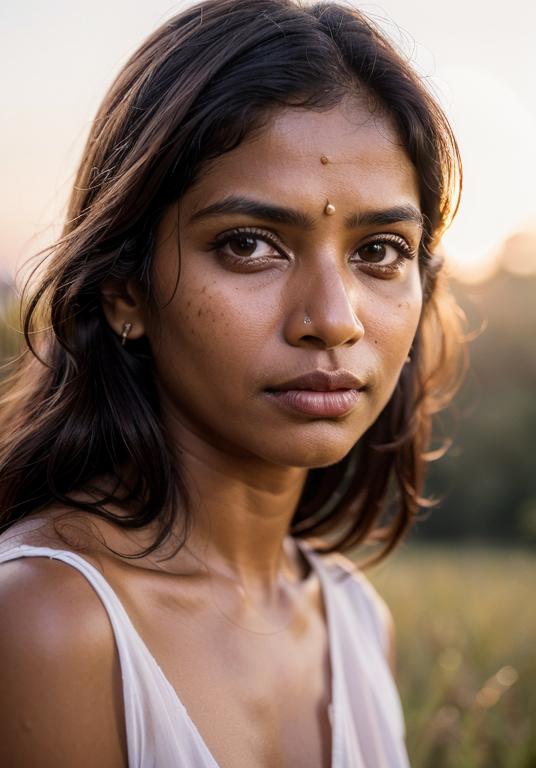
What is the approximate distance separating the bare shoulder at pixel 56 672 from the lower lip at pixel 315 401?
630mm

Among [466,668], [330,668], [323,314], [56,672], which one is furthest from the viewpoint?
[466,668]

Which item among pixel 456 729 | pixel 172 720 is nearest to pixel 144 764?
pixel 172 720

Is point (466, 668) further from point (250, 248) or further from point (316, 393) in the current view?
point (250, 248)

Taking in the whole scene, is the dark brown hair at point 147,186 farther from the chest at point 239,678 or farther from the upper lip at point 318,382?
the upper lip at point 318,382

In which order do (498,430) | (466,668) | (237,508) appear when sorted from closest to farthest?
(237,508), (466,668), (498,430)

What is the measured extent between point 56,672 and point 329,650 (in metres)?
1.17

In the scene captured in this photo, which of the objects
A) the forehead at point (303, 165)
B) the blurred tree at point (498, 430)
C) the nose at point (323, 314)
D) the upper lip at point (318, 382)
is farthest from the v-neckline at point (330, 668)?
the blurred tree at point (498, 430)

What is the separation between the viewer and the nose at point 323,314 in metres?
2.18

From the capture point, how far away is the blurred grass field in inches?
131

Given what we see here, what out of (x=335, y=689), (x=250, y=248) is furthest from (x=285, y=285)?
(x=335, y=689)

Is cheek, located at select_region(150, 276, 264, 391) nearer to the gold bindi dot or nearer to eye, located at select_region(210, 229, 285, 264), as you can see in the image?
eye, located at select_region(210, 229, 285, 264)

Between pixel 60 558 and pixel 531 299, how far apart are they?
9.36 m

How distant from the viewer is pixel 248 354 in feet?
7.32

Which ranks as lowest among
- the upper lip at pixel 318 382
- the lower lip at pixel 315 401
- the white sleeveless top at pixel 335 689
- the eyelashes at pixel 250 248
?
the white sleeveless top at pixel 335 689
